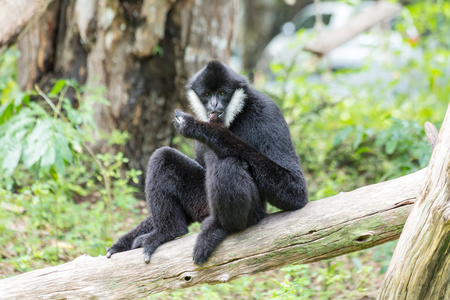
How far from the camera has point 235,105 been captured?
13.3 feet

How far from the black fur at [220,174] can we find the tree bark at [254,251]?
0.40 feet

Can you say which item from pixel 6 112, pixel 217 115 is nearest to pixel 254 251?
pixel 217 115

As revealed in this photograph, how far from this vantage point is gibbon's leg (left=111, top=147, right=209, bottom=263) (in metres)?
4.14

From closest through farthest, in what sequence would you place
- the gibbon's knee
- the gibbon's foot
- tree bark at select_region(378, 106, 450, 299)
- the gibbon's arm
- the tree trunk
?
tree bark at select_region(378, 106, 450, 299), the gibbon's knee, the gibbon's arm, the gibbon's foot, the tree trunk

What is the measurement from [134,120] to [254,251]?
452cm

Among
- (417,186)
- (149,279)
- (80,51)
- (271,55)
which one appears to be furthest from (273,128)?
(271,55)

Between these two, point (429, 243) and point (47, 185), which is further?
point (47, 185)

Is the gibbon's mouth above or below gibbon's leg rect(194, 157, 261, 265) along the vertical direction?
above

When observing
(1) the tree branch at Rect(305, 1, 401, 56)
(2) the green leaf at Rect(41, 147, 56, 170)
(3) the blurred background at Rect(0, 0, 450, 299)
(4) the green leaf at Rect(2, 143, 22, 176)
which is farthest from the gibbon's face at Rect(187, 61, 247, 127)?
(1) the tree branch at Rect(305, 1, 401, 56)

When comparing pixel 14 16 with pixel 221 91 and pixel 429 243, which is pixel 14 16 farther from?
pixel 429 243

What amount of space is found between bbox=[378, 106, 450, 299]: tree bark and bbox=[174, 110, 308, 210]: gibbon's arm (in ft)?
3.19

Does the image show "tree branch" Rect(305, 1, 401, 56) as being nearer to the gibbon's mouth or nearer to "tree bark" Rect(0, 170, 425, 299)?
the gibbon's mouth

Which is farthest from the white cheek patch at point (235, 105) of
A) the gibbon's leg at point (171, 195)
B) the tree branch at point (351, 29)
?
the tree branch at point (351, 29)

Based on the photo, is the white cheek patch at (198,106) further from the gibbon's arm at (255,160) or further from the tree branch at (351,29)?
the tree branch at (351,29)
